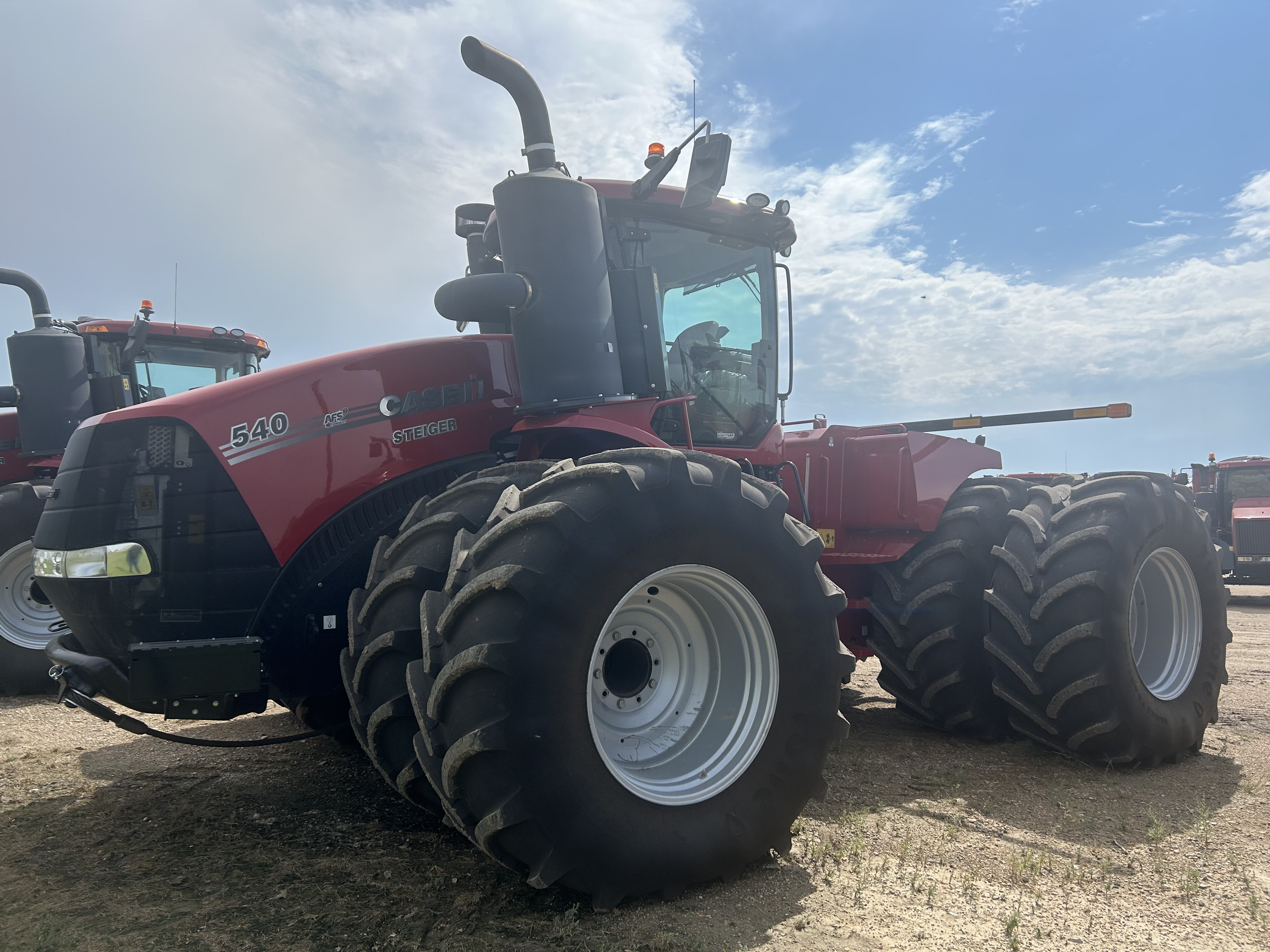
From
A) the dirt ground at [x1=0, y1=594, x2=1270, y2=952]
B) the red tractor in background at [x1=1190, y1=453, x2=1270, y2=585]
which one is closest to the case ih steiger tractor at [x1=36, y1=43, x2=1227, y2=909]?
the dirt ground at [x1=0, y1=594, x2=1270, y2=952]

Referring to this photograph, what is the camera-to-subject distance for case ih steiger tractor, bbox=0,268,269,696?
7133 millimetres

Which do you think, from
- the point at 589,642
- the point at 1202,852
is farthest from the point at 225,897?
the point at 1202,852

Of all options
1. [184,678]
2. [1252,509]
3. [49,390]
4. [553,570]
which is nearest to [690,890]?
[553,570]

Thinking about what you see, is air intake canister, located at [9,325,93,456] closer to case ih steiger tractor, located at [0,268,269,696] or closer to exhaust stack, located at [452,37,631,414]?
case ih steiger tractor, located at [0,268,269,696]

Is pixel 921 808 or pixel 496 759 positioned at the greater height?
pixel 496 759

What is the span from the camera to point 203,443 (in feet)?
11.1

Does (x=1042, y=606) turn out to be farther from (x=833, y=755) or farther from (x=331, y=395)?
(x=331, y=395)

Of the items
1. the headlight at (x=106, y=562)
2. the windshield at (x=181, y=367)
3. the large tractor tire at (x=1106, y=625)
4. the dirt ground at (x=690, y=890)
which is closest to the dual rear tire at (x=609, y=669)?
the dirt ground at (x=690, y=890)

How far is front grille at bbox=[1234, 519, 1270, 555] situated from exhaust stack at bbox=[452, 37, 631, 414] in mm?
16544

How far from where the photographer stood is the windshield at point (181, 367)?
28.1ft

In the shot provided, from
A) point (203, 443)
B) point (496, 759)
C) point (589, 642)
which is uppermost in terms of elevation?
point (203, 443)

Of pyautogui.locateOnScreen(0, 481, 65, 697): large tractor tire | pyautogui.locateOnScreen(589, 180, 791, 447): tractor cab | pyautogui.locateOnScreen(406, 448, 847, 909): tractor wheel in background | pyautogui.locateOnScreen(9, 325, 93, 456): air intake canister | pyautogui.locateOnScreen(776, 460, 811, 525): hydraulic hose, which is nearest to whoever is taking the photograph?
pyautogui.locateOnScreen(406, 448, 847, 909): tractor wheel in background

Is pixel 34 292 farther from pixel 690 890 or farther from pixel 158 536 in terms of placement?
pixel 690 890

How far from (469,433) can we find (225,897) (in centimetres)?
203
